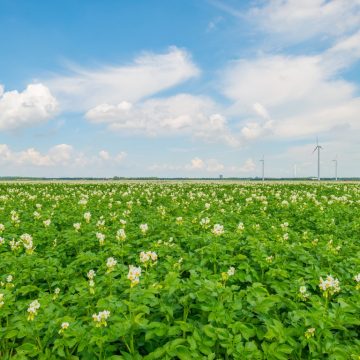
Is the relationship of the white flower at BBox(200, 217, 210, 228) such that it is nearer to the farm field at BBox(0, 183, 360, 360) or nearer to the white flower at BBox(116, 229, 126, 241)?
the farm field at BBox(0, 183, 360, 360)

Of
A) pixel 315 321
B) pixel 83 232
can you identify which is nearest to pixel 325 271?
pixel 315 321

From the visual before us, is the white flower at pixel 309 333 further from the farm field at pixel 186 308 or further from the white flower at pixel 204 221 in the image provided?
→ the white flower at pixel 204 221

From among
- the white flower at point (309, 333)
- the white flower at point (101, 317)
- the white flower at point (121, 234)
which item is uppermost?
the white flower at point (121, 234)

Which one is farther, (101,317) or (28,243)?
(28,243)

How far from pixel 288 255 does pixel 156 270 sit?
9.17 ft

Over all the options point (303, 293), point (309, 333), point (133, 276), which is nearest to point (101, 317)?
point (133, 276)


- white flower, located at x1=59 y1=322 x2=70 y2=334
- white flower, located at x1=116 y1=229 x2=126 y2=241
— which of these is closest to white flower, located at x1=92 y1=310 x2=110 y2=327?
white flower, located at x1=59 y1=322 x2=70 y2=334

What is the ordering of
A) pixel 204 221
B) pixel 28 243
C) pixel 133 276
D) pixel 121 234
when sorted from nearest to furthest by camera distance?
1. pixel 133 276
2. pixel 121 234
3. pixel 28 243
4. pixel 204 221

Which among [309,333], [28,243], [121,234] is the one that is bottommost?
[309,333]

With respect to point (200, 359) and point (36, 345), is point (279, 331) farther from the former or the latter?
point (36, 345)

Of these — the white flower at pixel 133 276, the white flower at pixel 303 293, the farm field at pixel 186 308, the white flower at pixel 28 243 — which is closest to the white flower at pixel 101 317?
the farm field at pixel 186 308

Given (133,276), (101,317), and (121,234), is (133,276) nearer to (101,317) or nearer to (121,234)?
(101,317)

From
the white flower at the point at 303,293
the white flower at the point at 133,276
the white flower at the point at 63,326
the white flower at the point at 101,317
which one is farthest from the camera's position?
the white flower at the point at 303,293

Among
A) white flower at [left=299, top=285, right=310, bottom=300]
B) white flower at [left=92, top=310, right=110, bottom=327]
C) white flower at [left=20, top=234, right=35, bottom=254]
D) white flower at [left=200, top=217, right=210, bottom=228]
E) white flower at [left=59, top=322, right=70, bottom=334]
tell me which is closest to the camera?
white flower at [left=92, top=310, right=110, bottom=327]
